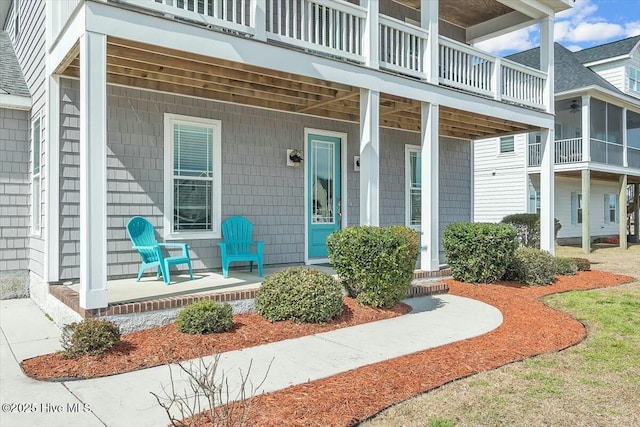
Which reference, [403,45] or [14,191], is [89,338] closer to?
[14,191]

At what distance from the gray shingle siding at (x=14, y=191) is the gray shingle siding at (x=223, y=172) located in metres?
1.33

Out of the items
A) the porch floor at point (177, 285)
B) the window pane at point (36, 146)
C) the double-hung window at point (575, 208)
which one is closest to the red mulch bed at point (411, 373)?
the porch floor at point (177, 285)

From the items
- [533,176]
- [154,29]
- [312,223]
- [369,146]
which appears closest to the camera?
[154,29]

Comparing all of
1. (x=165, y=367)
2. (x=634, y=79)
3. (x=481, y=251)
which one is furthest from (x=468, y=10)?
(x=634, y=79)

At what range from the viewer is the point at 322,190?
29.7 feet

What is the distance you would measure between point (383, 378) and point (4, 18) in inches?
443

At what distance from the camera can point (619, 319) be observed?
6.01 m

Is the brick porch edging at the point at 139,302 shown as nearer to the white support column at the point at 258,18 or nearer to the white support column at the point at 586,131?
the white support column at the point at 258,18

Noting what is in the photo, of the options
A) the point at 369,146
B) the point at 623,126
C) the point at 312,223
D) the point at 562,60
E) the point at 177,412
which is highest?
the point at 562,60

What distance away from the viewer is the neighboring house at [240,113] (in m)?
5.09

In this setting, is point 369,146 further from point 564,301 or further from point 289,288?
point 564,301

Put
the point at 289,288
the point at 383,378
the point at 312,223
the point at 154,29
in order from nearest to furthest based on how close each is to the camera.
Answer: the point at 383,378, the point at 154,29, the point at 289,288, the point at 312,223

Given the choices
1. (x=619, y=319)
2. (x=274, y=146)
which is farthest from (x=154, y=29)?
(x=619, y=319)

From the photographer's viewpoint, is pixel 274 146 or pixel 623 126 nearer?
pixel 274 146
